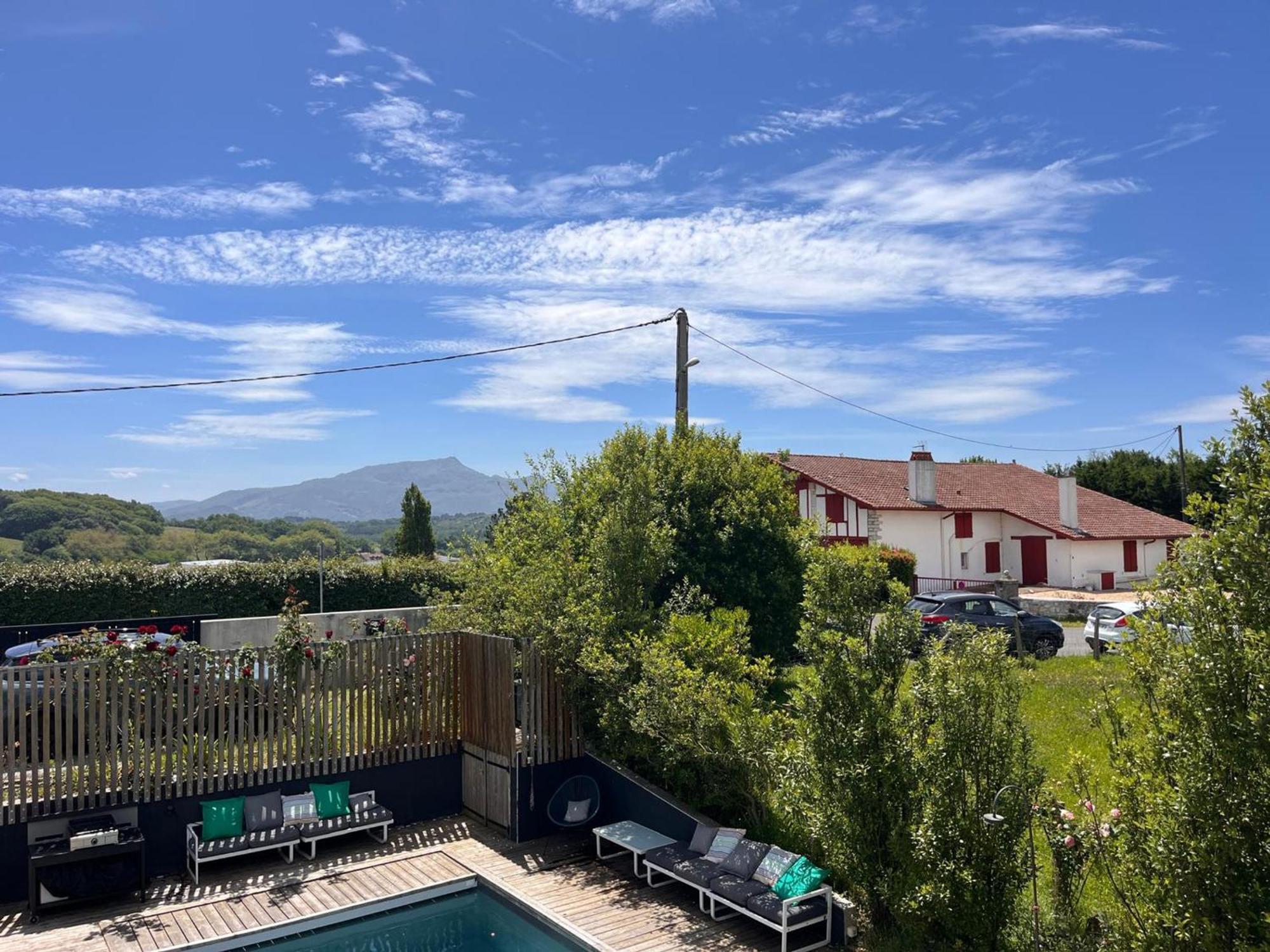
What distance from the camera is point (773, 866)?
8.76 m

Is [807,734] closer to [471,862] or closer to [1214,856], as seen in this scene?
[1214,856]

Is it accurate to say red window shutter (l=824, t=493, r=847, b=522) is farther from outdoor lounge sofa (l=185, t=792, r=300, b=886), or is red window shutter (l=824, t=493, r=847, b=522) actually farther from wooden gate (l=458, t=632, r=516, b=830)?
outdoor lounge sofa (l=185, t=792, r=300, b=886)

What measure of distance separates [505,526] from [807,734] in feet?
22.0

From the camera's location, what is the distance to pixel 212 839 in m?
10.1

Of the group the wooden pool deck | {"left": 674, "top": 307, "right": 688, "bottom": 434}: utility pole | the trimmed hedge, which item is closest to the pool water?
the wooden pool deck

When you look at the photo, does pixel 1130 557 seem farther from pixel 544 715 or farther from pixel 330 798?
pixel 330 798

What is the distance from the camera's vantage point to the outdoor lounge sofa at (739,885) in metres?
8.06

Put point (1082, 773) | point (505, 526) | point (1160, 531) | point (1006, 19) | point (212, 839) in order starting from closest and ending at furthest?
point (1082, 773), point (212, 839), point (1006, 19), point (505, 526), point (1160, 531)

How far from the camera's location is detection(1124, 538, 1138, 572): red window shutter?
130 ft

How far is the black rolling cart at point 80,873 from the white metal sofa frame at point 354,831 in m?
1.70

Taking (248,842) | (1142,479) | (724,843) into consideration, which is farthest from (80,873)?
(1142,479)

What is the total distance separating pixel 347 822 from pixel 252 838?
106 centimetres

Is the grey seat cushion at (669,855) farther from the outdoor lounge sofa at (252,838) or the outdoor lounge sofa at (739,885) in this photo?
the outdoor lounge sofa at (252,838)

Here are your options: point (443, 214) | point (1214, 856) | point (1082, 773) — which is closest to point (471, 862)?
point (1082, 773)
